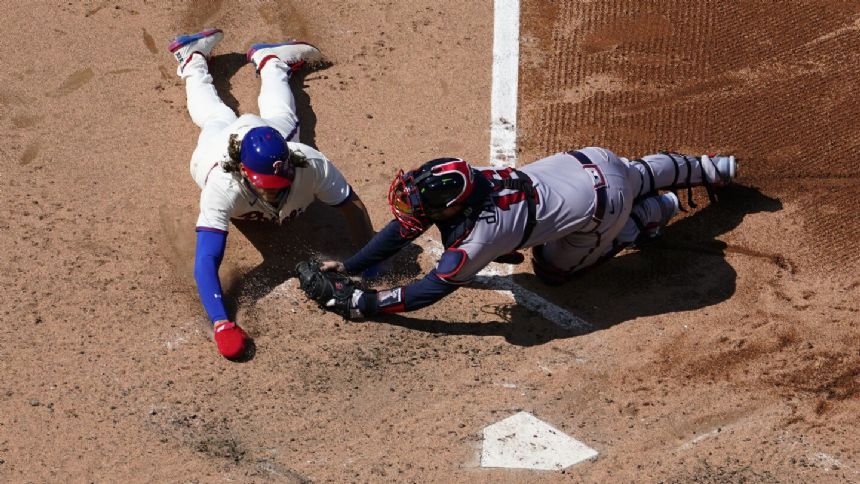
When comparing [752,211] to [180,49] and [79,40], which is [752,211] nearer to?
[180,49]

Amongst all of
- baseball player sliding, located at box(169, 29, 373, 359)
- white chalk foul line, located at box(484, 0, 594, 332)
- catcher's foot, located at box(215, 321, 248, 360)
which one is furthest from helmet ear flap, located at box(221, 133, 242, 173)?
white chalk foul line, located at box(484, 0, 594, 332)

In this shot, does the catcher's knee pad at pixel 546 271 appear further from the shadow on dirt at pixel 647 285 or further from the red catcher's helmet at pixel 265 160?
the red catcher's helmet at pixel 265 160

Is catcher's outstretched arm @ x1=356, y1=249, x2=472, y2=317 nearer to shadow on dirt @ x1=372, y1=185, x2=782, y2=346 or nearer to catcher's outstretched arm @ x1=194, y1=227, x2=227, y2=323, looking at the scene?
shadow on dirt @ x1=372, y1=185, x2=782, y2=346

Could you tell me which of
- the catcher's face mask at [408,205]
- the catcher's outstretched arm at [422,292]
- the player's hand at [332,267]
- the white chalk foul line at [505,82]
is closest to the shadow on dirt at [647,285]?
the catcher's outstretched arm at [422,292]

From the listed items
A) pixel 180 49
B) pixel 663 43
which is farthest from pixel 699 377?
pixel 180 49

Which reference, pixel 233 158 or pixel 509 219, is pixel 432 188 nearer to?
pixel 509 219
